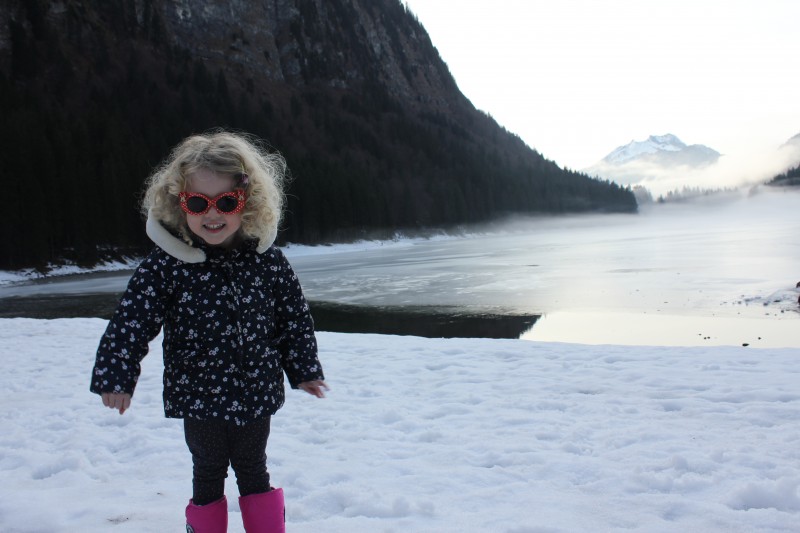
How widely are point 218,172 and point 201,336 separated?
2.38 ft

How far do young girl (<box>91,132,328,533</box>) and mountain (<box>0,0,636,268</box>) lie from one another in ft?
139

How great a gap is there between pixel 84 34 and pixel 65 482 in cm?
11216

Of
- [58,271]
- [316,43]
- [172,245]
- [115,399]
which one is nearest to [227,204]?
[172,245]

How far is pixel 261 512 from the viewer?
99.8 inches

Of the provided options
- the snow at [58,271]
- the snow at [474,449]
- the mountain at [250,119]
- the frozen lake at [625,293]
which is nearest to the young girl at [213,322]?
the snow at [474,449]

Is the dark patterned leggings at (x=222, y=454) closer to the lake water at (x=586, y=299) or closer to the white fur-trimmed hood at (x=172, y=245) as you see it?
the white fur-trimmed hood at (x=172, y=245)

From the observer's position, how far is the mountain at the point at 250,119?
44219mm

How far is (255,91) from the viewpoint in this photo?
115250 mm

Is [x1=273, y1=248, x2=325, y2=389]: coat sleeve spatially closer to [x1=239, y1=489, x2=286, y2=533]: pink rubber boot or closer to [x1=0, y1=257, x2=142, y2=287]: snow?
[x1=239, y1=489, x2=286, y2=533]: pink rubber boot

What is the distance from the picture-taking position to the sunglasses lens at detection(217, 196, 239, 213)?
245 centimetres

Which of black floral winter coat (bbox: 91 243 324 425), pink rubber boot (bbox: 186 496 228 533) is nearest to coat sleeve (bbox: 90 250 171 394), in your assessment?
black floral winter coat (bbox: 91 243 324 425)

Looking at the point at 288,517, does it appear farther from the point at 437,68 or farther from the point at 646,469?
the point at 437,68

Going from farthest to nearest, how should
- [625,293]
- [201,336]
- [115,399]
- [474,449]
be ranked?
[625,293]
[474,449]
[201,336]
[115,399]

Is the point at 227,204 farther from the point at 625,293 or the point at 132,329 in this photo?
the point at 625,293
